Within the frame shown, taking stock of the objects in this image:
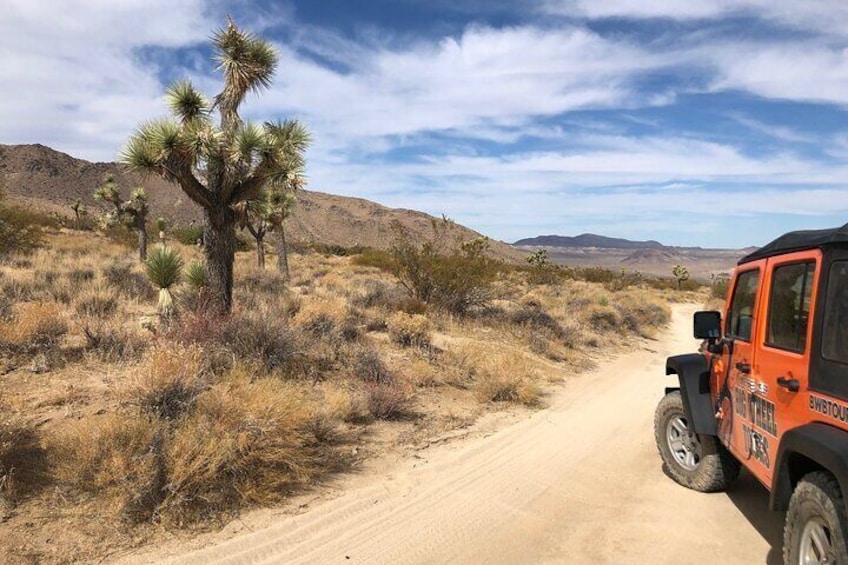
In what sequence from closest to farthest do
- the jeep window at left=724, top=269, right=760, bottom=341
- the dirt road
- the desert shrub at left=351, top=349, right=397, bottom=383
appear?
the dirt road < the jeep window at left=724, top=269, right=760, bottom=341 < the desert shrub at left=351, top=349, right=397, bottom=383

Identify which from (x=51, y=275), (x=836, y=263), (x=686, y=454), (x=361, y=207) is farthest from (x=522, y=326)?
(x=361, y=207)

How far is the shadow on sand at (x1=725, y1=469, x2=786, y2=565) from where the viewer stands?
439cm

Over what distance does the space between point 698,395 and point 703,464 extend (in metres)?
0.65

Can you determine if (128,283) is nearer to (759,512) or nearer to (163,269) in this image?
(163,269)

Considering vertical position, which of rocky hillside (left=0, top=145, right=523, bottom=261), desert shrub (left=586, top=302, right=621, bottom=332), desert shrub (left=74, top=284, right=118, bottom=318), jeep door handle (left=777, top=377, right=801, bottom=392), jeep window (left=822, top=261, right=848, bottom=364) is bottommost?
desert shrub (left=586, top=302, right=621, bottom=332)

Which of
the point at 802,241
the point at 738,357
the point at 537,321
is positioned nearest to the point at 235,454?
the point at 738,357

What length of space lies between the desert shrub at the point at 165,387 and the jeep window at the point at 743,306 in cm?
510

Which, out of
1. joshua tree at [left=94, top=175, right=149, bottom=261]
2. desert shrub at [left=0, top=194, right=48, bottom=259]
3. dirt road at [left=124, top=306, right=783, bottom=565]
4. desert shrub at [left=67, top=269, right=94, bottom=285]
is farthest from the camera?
joshua tree at [left=94, top=175, right=149, bottom=261]

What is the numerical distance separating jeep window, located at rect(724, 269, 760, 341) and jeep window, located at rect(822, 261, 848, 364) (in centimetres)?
112

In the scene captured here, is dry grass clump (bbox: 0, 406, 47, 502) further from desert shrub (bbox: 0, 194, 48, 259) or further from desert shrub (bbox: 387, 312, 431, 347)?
desert shrub (bbox: 0, 194, 48, 259)

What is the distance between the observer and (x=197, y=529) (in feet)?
15.0

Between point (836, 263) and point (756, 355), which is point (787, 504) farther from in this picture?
point (836, 263)

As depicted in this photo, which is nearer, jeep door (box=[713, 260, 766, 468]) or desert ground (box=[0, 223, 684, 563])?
jeep door (box=[713, 260, 766, 468])

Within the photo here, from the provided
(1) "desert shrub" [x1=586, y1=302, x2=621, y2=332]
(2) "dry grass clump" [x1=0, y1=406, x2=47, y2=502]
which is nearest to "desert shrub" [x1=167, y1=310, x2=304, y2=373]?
(2) "dry grass clump" [x1=0, y1=406, x2=47, y2=502]
